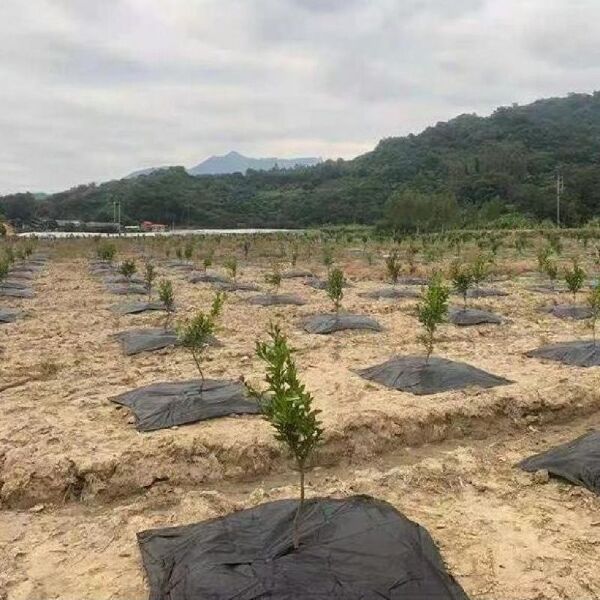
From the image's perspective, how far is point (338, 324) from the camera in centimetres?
1281

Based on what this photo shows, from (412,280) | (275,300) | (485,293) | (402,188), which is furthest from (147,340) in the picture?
(402,188)

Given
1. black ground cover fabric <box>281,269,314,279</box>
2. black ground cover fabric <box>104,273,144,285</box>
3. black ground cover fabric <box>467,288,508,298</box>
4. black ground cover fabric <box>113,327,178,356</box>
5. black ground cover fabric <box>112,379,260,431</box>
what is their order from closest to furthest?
1. black ground cover fabric <box>112,379,260,431</box>
2. black ground cover fabric <box>113,327,178,356</box>
3. black ground cover fabric <box>467,288,508,298</box>
4. black ground cover fabric <box>104,273,144,285</box>
5. black ground cover fabric <box>281,269,314,279</box>

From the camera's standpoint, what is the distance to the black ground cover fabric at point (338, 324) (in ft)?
41.7

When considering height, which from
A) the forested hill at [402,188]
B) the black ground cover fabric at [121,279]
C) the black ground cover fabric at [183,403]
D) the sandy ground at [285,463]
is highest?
the forested hill at [402,188]

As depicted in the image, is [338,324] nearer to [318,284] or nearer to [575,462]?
[575,462]

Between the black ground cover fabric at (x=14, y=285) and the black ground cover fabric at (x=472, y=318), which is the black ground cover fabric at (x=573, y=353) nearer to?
the black ground cover fabric at (x=472, y=318)

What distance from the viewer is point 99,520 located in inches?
213

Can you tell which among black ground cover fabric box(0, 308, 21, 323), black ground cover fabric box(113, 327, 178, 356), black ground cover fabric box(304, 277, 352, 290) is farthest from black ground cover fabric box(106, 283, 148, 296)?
black ground cover fabric box(113, 327, 178, 356)

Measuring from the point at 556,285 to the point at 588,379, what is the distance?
Result: 11.4 m

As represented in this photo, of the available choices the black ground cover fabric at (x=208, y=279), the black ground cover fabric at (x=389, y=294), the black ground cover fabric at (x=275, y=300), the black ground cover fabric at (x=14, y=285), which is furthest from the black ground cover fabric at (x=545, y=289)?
the black ground cover fabric at (x=14, y=285)

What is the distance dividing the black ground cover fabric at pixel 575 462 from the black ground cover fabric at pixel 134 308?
11.0 m

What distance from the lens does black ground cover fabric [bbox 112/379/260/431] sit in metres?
7.41

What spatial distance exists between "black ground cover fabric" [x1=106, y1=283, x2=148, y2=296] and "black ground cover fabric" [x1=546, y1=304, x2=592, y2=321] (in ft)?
37.9

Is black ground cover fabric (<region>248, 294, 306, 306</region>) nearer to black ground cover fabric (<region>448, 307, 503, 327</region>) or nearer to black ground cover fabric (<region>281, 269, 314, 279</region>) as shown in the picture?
black ground cover fabric (<region>448, 307, 503, 327</region>)
